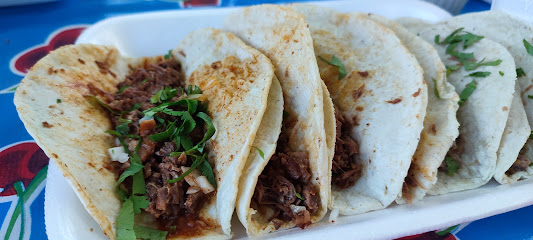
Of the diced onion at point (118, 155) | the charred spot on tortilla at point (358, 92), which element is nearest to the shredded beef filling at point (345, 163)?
the charred spot on tortilla at point (358, 92)

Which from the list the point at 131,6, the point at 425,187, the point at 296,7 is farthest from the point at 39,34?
the point at 425,187

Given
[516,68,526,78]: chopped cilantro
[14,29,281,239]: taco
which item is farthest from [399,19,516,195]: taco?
[14,29,281,239]: taco

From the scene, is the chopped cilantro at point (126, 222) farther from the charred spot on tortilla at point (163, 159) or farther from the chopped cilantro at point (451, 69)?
the chopped cilantro at point (451, 69)

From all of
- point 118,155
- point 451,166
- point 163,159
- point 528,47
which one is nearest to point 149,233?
point 163,159

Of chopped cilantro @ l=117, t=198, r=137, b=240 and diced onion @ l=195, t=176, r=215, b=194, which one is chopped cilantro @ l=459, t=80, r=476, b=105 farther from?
chopped cilantro @ l=117, t=198, r=137, b=240

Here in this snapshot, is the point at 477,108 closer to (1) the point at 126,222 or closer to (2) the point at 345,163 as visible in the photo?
(2) the point at 345,163
